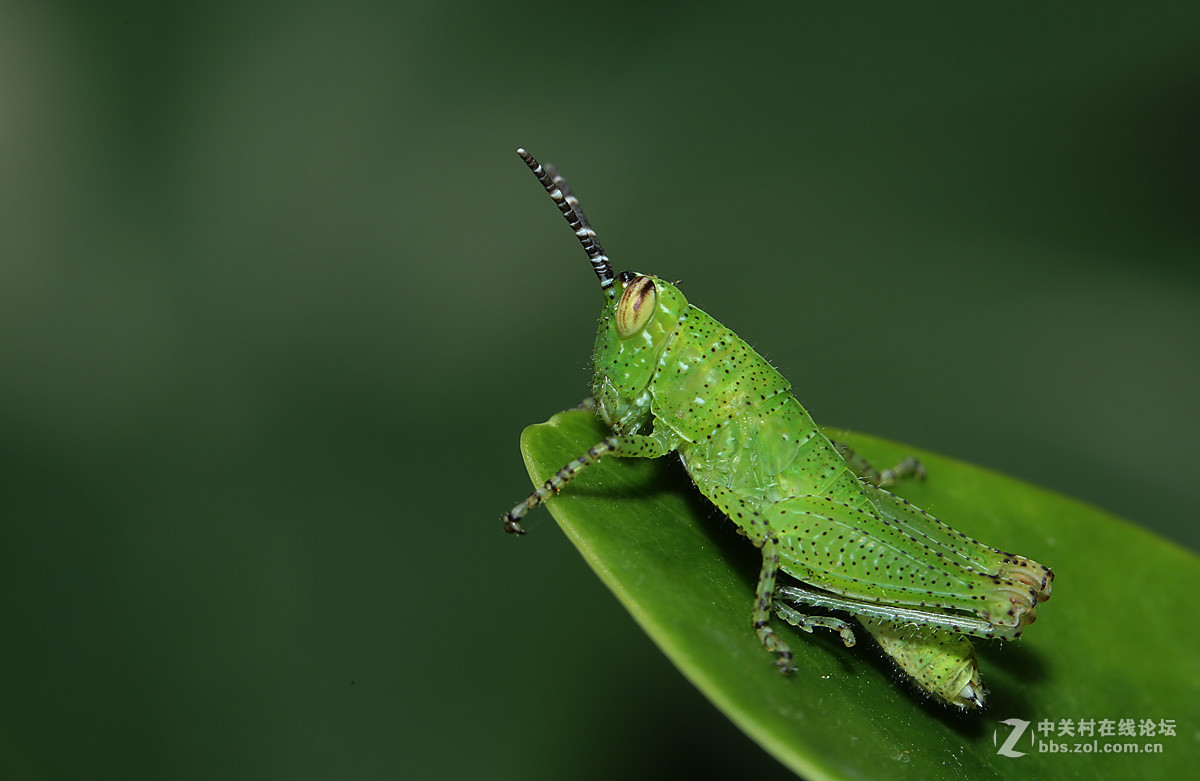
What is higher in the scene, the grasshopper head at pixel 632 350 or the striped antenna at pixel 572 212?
the striped antenna at pixel 572 212

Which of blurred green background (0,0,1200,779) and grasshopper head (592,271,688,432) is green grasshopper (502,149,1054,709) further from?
blurred green background (0,0,1200,779)

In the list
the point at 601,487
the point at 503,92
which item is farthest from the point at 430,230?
the point at 601,487

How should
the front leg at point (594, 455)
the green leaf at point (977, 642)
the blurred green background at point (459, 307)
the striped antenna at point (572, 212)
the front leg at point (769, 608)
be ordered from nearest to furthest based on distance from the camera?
1. the green leaf at point (977, 642)
2. the front leg at point (769, 608)
3. the front leg at point (594, 455)
4. the striped antenna at point (572, 212)
5. the blurred green background at point (459, 307)

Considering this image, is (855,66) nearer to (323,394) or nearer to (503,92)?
(503,92)

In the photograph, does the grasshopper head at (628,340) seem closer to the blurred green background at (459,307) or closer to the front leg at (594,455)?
the front leg at (594,455)

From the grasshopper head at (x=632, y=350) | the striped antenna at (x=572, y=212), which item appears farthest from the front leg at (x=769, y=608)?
the striped antenna at (x=572, y=212)

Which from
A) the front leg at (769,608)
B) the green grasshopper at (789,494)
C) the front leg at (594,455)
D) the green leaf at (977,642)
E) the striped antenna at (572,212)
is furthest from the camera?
the striped antenna at (572,212)

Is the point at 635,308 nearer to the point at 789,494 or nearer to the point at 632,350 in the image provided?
the point at 632,350
